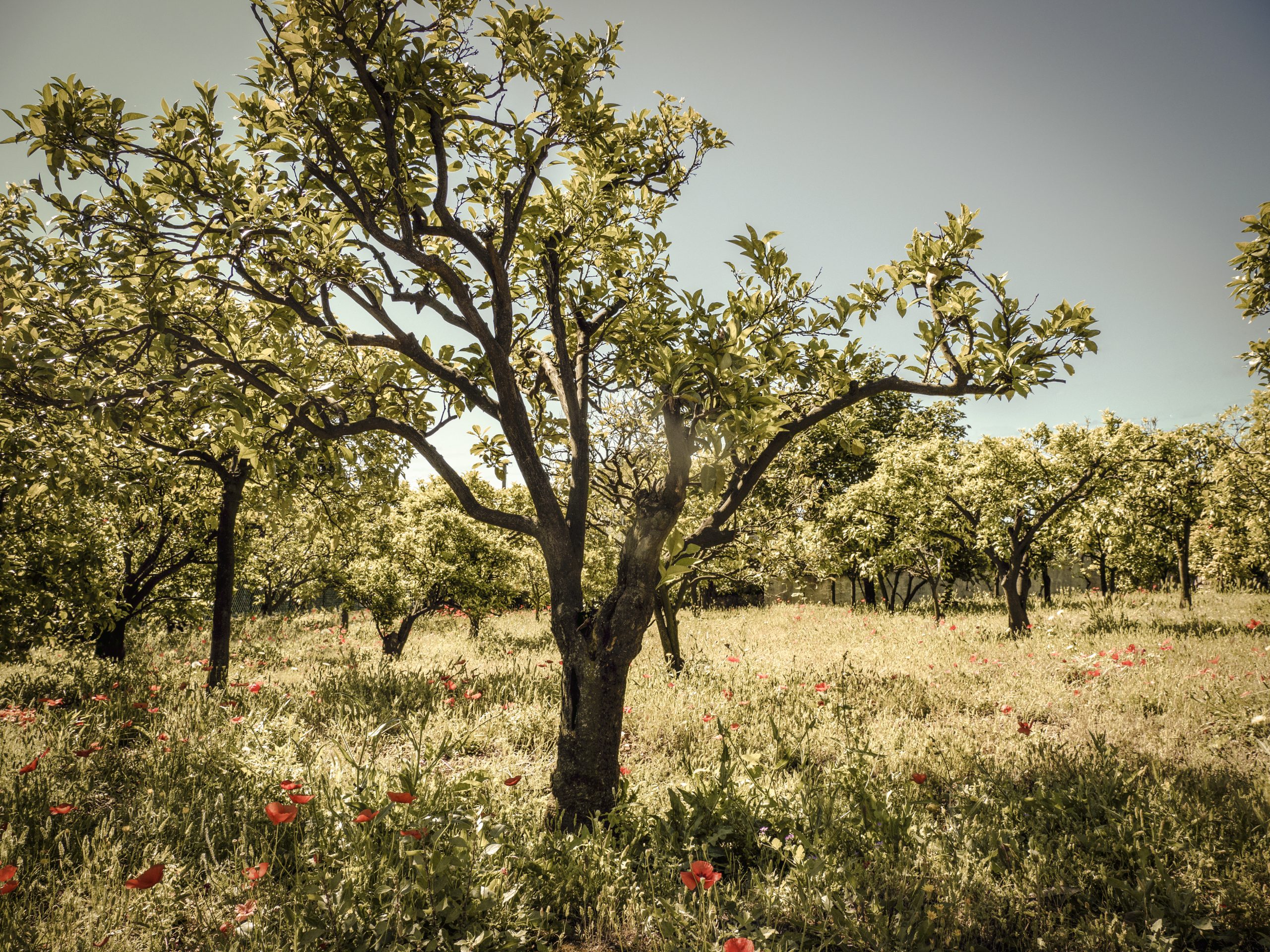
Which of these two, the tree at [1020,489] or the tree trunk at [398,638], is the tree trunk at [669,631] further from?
the tree at [1020,489]

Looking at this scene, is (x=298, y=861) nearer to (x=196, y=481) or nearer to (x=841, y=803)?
(x=841, y=803)

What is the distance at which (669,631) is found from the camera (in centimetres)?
1015

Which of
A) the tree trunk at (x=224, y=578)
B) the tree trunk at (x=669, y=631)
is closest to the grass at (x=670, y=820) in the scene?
the tree trunk at (x=224, y=578)

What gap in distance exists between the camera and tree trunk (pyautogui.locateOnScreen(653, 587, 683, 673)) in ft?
31.9

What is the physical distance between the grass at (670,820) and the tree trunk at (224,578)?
530mm

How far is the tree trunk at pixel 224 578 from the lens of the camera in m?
8.13

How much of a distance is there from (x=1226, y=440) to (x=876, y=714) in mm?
17348

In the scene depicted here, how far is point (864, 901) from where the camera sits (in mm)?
3123

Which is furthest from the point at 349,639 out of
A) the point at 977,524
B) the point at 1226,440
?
the point at 1226,440

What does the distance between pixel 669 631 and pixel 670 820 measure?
20.3 feet

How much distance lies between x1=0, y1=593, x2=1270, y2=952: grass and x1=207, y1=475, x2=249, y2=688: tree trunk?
1.74 feet

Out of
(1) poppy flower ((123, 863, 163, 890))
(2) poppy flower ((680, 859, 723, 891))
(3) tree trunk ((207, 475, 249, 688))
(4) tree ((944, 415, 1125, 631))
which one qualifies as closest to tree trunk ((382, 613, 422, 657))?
(3) tree trunk ((207, 475, 249, 688))

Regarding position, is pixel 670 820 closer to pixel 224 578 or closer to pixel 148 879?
pixel 148 879

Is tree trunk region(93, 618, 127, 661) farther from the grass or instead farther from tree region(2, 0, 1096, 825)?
tree region(2, 0, 1096, 825)
